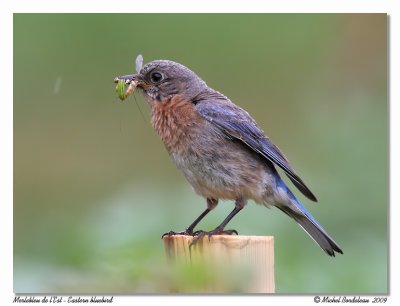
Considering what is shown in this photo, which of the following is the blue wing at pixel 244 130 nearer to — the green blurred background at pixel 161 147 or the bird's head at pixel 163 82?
the bird's head at pixel 163 82

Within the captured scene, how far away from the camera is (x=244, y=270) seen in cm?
609

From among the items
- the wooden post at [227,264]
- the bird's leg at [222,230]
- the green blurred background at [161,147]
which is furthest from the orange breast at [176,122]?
the wooden post at [227,264]

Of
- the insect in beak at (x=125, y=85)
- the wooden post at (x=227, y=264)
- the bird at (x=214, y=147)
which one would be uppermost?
the insect in beak at (x=125, y=85)

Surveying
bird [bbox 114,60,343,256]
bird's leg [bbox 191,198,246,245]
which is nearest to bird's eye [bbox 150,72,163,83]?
bird [bbox 114,60,343,256]

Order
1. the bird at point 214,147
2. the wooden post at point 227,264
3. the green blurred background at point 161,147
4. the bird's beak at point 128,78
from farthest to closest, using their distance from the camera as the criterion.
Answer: the green blurred background at point 161,147, the bird's beak at point 128,78, the bird at point 214,147, the wooden post at point 227,264

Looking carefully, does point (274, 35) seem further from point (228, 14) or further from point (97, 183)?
point (97, 183)

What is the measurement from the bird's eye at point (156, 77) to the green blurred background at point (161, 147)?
27cm

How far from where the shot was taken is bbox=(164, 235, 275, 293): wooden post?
604 centimetres

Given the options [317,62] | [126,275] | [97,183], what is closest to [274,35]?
[317,62]

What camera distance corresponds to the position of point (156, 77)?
24.5ft

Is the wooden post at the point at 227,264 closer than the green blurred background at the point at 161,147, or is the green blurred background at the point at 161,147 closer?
the wooden post at the point at 227,264

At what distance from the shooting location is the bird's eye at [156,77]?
747 centimetres

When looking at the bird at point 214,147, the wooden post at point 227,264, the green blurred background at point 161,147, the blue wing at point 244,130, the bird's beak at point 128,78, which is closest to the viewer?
the wooden post at point 227,264

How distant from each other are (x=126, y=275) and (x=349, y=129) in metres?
3.12
